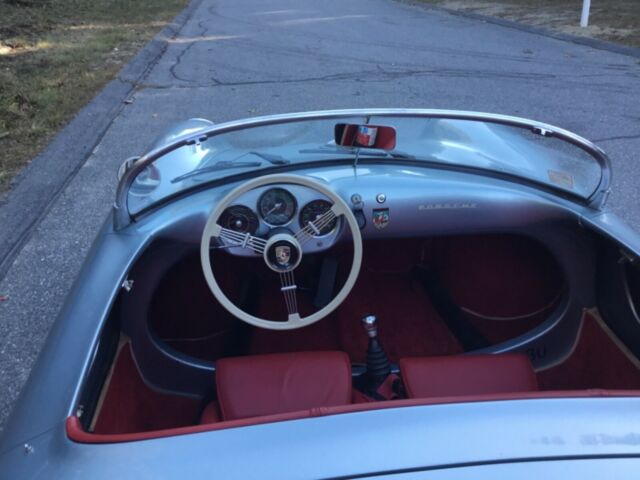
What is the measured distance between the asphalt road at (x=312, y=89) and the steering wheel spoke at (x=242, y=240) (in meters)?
1.66

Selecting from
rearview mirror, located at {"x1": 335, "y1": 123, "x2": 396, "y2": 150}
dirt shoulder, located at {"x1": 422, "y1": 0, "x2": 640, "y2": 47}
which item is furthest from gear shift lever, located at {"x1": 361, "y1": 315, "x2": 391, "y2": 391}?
dirt shoulder, located at {"x1": 422, "y1": 0, "x2": 640, "y2": 47}

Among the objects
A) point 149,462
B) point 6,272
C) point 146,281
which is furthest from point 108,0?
point 149,462

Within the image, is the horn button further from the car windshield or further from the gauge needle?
the car windshield

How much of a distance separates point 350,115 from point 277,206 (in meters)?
0.49

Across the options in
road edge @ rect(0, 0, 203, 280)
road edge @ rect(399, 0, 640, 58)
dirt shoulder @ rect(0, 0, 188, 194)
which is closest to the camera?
road edge @ rect(0, 0, 203, 280)

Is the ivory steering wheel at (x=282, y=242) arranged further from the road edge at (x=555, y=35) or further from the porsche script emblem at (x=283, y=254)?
the road edge at (x=555, y=35)

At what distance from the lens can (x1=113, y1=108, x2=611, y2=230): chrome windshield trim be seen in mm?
2520

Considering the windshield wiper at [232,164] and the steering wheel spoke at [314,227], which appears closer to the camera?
the steering wheel spoke at [314,227]

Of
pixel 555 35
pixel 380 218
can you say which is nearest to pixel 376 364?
pixel 380 218

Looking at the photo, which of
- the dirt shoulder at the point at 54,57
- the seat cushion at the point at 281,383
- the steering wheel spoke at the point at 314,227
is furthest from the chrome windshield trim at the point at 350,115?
the dirt shoulder at the point at 54,57

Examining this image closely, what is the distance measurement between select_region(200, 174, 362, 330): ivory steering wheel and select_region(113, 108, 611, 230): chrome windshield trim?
309mm

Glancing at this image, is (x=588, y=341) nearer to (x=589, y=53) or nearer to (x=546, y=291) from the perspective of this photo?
(x=546, y=291)

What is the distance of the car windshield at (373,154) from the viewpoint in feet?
8.87

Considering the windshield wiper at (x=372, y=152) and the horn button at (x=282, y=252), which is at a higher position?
the windshield wiper at (x=372, y=152)
